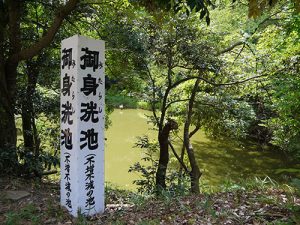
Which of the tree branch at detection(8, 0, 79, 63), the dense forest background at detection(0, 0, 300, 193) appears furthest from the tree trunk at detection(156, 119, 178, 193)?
the tree branch at detection(8, 0, 79, 63)

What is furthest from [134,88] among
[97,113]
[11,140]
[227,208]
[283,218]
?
[283,218]

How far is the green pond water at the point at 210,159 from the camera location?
10805 millimetres

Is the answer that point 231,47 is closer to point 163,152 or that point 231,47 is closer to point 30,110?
point 163,152

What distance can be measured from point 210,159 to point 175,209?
985 cm

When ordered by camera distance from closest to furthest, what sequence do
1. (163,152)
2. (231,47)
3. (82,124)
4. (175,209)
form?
(175,209) < (82,124) < (163,152) < (231,47)

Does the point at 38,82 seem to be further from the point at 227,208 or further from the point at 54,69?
the point at 227,208

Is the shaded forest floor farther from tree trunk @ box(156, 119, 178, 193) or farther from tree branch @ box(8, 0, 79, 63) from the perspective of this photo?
tree branch @ box(8, 0, 79, 63)

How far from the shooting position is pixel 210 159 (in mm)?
13336

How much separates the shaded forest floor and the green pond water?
16.8 ft

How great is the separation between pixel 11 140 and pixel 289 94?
4.48 m

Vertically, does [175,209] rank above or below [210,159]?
above

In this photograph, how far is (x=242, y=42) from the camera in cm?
669

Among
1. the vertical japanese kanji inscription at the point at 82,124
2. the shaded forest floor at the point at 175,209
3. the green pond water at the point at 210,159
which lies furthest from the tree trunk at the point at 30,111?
the green pond water at the point at 210,159

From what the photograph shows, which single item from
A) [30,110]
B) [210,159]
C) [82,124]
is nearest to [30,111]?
[30,110]
